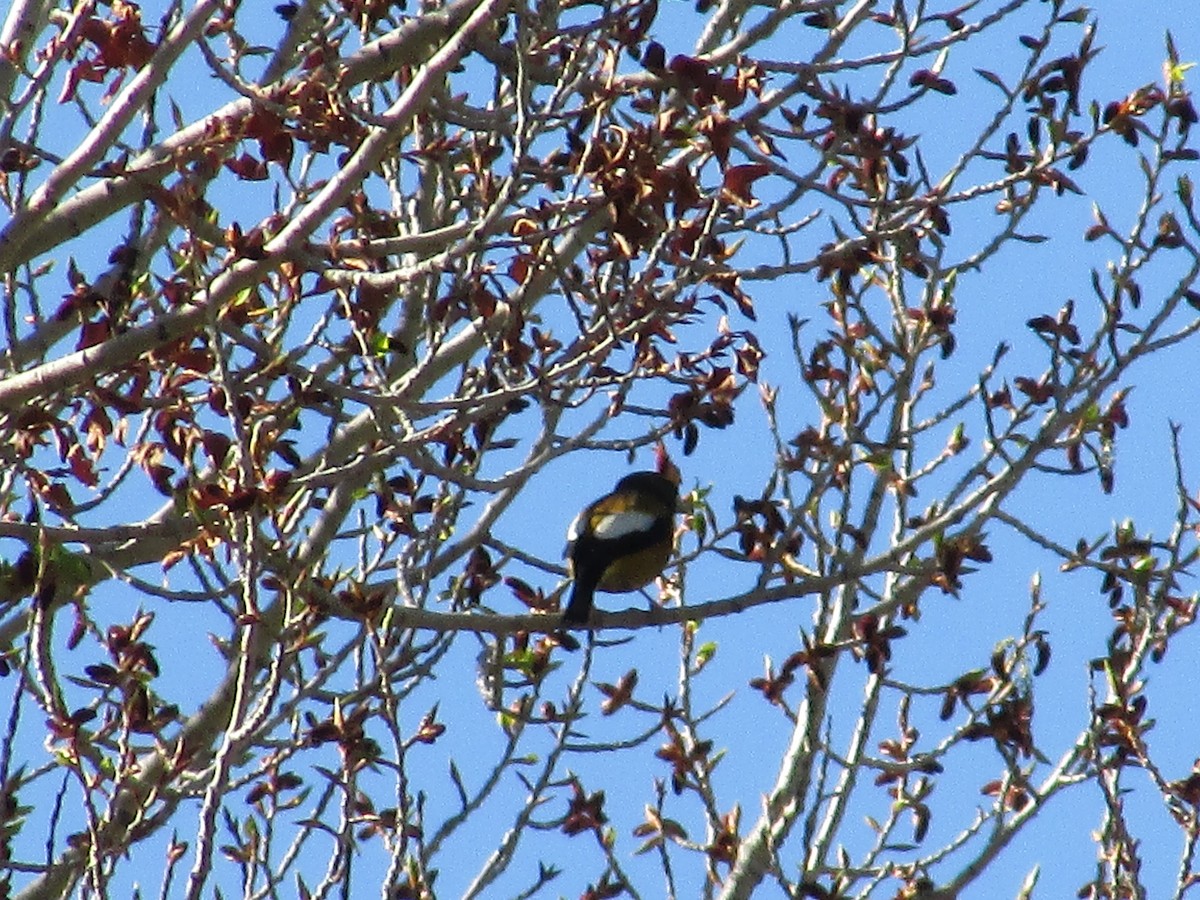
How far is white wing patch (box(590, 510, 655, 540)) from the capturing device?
24.1ft

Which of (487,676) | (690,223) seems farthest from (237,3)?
(487,676)

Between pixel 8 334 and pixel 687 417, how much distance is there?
5.89 ft

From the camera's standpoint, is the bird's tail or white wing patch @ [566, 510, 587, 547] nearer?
the bird's tail

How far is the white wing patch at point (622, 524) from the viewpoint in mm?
7359

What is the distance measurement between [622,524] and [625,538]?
0.44 ft

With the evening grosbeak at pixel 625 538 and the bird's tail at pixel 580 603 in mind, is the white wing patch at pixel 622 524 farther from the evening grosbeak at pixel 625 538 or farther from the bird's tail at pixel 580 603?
the bird's tail at pixel 580 603

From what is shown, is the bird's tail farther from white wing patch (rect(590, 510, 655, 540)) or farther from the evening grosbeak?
white wing patch (rect(590, 510, 655, 540))

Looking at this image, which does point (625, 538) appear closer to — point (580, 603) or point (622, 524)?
point (622, 524)

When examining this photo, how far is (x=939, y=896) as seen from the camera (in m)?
5.65

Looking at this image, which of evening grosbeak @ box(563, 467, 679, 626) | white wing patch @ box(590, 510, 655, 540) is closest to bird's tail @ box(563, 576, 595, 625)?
evening grosbeak @ box(563, 467, 679, 626)

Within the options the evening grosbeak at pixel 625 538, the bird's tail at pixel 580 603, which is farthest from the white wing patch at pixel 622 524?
the bird's tail at pixel 580 603

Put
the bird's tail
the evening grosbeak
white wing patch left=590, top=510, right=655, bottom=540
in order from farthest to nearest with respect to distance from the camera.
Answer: white wing patch left=590, top=510, right=655, bottom=540 → the evening grosbeak → the bird's tail

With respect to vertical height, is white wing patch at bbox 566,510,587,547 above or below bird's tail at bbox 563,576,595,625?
above

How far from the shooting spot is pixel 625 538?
7.40 meters
